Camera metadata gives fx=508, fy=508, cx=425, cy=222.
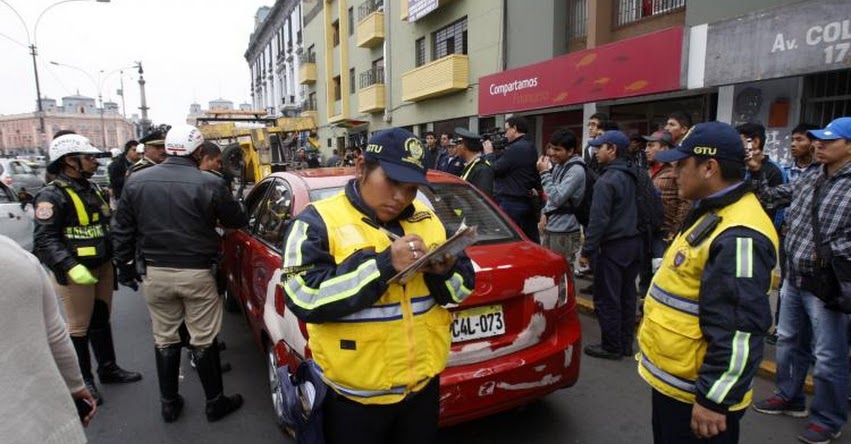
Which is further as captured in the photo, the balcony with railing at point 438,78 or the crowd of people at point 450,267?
the balcony with railing at point 438,78

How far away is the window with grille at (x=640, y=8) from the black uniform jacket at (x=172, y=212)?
848cm

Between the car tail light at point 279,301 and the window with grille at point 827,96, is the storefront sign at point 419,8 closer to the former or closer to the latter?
the window with grille at point 827,96

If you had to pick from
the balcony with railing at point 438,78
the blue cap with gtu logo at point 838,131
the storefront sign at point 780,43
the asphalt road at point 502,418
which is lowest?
the asphalt road at point 502,418

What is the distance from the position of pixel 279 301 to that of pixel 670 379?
202 centimetres

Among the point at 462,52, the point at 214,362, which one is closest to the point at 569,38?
the point at 462,52

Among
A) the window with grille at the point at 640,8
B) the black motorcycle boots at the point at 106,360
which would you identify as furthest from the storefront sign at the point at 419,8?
the black motorcycle boots at the point at 106,360

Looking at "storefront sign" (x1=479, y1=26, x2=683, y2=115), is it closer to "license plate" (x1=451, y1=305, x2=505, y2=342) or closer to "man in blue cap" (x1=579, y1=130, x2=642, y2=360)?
"man in blue cap" (x1=579, y1=130, x2=642, y2=360)

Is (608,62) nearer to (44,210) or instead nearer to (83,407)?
(44,210)

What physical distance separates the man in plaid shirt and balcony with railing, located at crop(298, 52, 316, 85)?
94.9 ft

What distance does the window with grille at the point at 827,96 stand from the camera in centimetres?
619

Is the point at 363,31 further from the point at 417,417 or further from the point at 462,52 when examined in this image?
the point at 417,417

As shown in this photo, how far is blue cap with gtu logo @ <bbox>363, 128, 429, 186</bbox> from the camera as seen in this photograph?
1598mm

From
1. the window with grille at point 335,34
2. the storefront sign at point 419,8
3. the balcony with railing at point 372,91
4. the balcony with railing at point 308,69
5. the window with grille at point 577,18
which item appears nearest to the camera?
the window with grille at point 577,18

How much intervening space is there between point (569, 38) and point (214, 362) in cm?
1023
